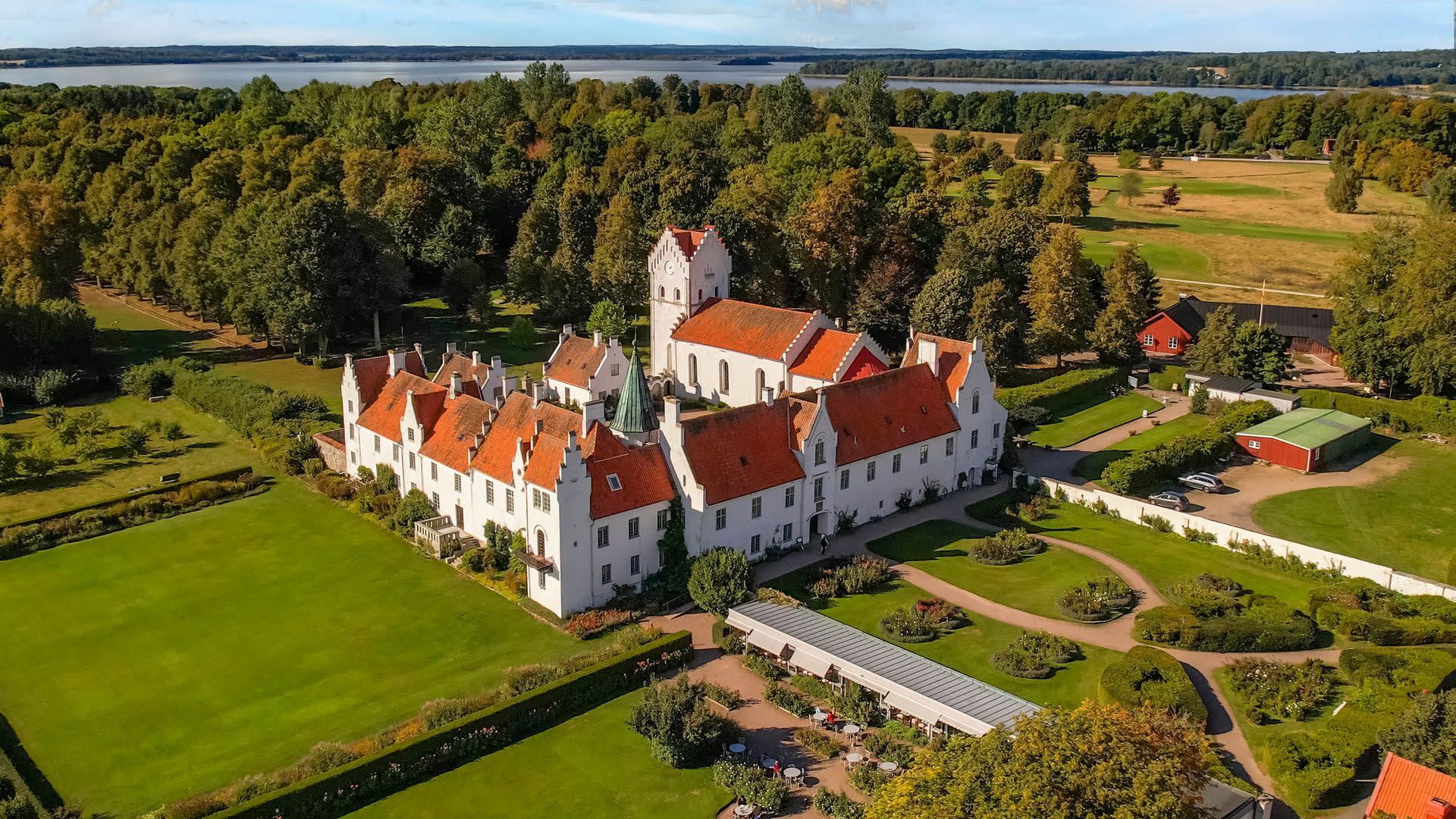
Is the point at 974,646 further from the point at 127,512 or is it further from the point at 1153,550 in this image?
the point at 127,512

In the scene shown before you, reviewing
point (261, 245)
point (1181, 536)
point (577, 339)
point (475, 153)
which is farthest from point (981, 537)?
point (475, 153)

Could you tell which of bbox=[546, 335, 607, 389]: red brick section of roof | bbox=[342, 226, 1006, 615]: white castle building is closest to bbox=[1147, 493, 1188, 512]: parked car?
bbox=[342, 226, 1006, 615]: white castle building

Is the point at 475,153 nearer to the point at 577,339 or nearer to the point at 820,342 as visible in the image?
the point at 577,339

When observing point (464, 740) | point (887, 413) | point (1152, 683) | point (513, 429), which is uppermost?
point (513, 429)

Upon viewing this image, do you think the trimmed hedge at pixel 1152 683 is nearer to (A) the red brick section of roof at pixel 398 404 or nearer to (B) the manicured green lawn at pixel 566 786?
(B) the manicured green lawn at pixel 566 786

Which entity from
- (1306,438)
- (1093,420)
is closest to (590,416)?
(1093,420)

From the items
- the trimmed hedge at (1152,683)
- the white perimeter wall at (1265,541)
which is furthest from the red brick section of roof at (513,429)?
the white perimeter wall at (1265,541)
